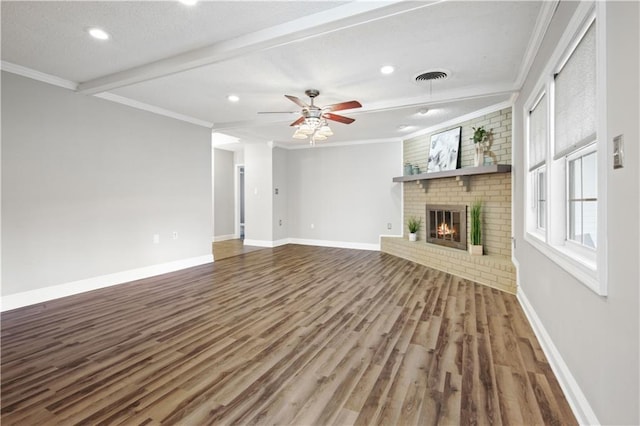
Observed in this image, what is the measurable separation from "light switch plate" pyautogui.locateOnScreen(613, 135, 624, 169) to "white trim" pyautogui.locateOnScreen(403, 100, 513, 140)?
3.48 meters

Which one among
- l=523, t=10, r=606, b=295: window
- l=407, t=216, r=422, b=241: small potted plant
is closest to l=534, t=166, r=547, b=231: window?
l=523, t=10, r=606, b=295: window

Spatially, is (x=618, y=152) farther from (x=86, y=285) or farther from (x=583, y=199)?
(x=86, y=285)

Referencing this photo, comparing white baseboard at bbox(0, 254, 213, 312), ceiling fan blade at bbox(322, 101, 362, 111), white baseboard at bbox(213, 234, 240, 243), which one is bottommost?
white baseboard at bbox(0, 254, 213, 312)

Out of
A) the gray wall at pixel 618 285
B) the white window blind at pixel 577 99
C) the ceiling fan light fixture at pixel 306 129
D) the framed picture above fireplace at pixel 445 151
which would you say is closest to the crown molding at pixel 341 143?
the framed picture above fireplace at pixel 445 151

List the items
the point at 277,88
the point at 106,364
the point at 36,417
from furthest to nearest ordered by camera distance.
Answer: the point at 277,88 < the point at 106,364 < the point at 36,417

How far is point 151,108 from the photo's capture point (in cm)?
468

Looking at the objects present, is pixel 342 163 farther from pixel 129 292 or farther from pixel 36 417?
pixel 36 417

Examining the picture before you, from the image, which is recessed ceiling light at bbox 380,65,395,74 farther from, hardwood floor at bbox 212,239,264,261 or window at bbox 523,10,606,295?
hardwood floor at bbox 212,239,264,261

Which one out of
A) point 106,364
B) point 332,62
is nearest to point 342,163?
point 332,62

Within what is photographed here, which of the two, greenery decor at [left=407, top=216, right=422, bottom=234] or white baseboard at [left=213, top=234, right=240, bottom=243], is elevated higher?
greenery decor at [left=407, top=216, right=422, bottom=234]

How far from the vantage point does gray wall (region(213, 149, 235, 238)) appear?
850 cm

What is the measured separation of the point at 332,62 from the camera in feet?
10.5

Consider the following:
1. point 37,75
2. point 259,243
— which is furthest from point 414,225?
point 37,75

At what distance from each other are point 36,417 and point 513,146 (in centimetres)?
525
